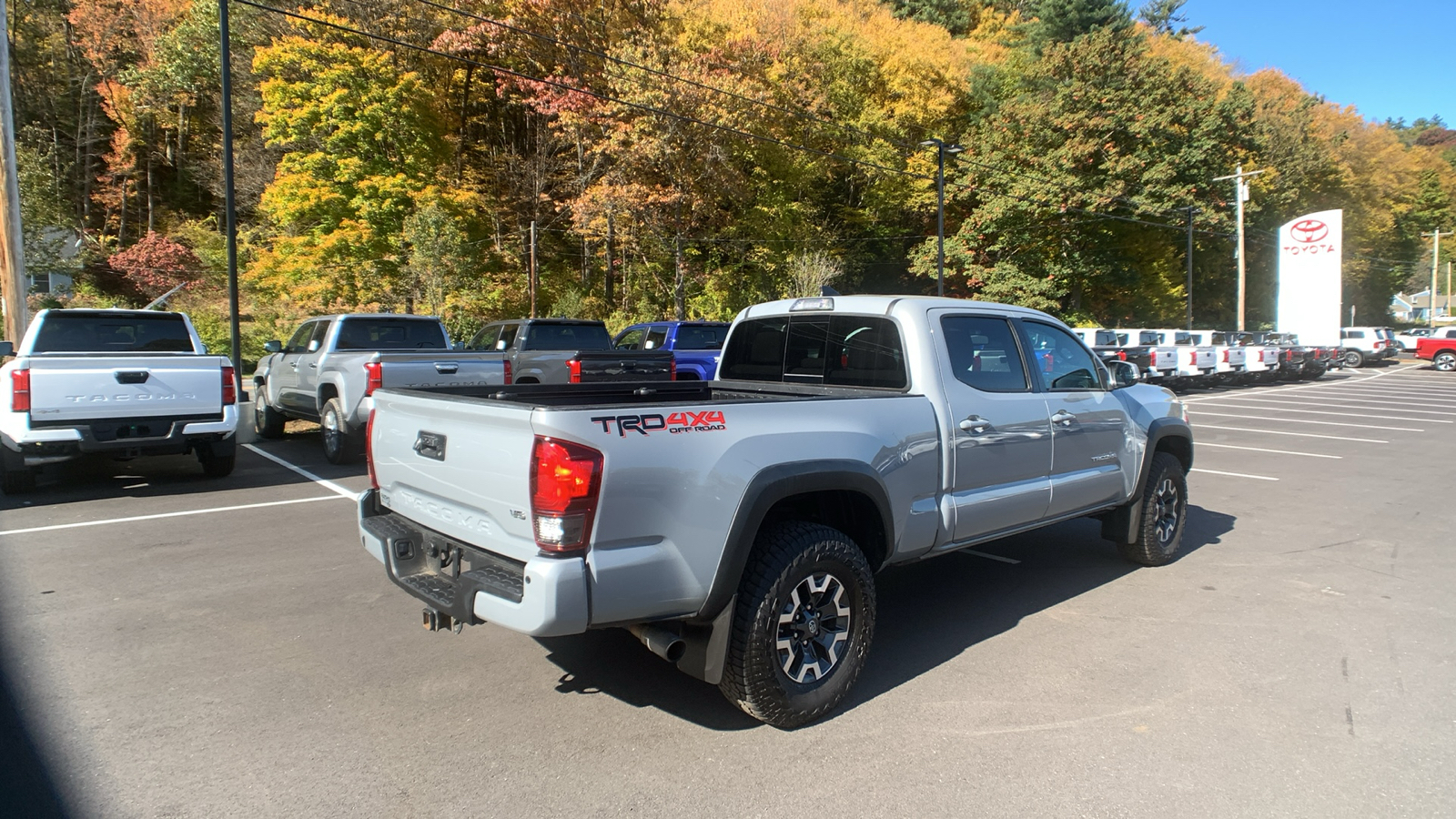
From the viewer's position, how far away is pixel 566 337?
560 inches

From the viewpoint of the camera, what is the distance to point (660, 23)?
3150cm

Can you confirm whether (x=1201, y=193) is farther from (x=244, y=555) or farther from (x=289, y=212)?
(x=244, y=555)

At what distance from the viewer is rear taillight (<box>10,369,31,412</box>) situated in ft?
24.9

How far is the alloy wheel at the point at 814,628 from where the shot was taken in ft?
11.6

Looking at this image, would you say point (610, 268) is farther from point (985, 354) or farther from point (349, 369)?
point (985, 354)

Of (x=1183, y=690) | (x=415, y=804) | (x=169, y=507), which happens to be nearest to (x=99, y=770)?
(x=415, y=804)

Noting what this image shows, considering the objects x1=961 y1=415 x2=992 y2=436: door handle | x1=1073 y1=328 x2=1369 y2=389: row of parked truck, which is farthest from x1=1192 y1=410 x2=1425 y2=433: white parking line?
x1=961 y1=415 x2=992 y2=436: door handle

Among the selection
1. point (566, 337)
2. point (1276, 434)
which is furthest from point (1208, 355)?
point (566, 337)

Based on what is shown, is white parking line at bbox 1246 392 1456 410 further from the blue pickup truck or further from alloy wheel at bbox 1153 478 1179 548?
alloy wheel at bbox 1153 478 1179 548

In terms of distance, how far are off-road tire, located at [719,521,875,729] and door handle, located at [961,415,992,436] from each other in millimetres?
1049

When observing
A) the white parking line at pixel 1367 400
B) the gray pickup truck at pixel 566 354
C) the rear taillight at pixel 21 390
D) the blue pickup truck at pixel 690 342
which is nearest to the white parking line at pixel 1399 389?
the white parking line at pixel 1367 400

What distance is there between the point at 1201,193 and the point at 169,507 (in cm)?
4047

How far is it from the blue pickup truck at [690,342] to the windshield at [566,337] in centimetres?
178

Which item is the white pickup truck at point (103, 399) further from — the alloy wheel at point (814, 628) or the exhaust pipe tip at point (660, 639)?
the alloy wheel at point (814, 628)
